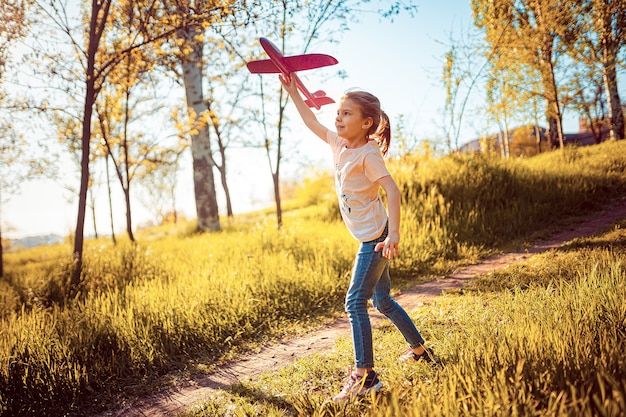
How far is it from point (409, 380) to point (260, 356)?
159 centimetres

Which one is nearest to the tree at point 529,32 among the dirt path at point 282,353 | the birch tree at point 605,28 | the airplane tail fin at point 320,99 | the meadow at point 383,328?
the birch tree at point 605,28

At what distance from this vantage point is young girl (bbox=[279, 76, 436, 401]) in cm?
264

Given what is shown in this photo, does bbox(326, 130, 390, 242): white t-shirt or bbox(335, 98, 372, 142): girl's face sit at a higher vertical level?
bbox(335, 98, 372, 142): girl's face

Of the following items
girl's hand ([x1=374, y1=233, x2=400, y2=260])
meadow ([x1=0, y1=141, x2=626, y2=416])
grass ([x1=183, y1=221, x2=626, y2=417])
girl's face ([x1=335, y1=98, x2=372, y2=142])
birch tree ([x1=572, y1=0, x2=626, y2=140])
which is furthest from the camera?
birch tree ([x1=572, y1=0, x2=626, y2=140])

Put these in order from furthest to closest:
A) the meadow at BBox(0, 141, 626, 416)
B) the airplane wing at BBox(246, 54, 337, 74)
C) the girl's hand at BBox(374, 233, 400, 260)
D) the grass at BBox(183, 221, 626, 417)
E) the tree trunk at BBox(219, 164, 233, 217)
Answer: the tree trunk at BBox(219, 164, 233, 217), the airplane wing at BBox(246, 54, 337, 74), the girl's hand at BBox(374, 233, 400, 260), the meadow at BBox(0, 141, 626, 416), the grass at BBox(183, 221, 626, 417)

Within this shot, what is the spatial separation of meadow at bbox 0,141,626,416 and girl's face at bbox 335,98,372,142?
5.13ft

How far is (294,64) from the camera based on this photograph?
3129 mm

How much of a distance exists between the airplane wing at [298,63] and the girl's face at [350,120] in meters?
0.37

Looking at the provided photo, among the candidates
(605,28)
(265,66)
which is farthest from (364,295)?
(605,28)

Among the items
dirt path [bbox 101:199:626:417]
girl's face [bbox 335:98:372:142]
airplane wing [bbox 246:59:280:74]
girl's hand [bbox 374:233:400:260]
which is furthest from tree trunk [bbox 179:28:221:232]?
girl's hand [bbox 374:233:400:260]

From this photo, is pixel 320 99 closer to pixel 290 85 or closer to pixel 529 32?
pixel 290 85

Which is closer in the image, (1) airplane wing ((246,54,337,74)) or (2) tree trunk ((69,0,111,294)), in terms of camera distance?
(1) airplane wing ((246,54,337,74))

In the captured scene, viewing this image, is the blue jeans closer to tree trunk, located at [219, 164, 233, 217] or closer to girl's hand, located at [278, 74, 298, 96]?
girl's hand, located at [278, 74, 298, 96]

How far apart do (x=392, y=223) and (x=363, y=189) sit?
315 millimetres
